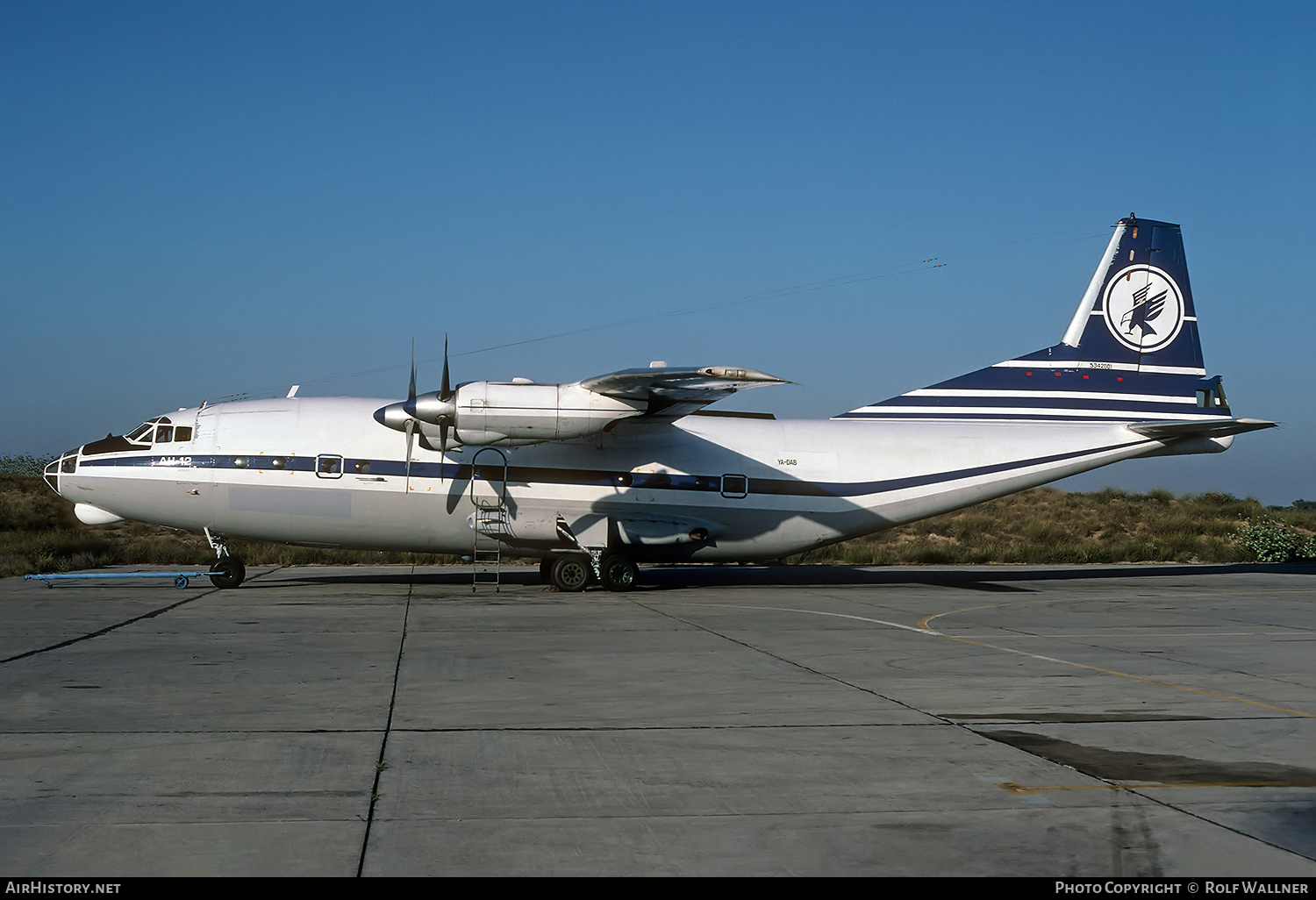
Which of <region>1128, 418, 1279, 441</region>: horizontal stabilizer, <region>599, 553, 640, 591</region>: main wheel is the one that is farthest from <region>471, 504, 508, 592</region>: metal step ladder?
<region>1128, 418, 1279, 441</region>: horizontal stabilizer

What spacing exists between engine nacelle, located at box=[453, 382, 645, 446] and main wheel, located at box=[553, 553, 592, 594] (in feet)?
9.67

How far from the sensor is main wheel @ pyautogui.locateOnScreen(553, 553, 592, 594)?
69.6 feet

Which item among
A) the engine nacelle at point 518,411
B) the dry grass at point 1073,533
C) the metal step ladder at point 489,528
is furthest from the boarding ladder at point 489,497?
the dry grass at point 1073,533

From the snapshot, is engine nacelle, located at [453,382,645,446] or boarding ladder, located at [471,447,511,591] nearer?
engine nacelle, located at [453,382,645,446]

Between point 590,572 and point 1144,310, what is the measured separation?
45.7 feet

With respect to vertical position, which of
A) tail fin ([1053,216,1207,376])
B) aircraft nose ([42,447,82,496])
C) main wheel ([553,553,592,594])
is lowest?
main wheel ([553,553,592,594])

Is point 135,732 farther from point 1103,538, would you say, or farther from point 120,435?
point 1103,538

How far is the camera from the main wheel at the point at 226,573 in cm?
2116

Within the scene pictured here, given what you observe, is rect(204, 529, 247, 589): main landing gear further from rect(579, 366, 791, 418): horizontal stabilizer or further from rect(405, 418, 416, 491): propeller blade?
rect(579, 366, 791, 418): horizontal stabilizer

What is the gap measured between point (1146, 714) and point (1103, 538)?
→ 120 ft

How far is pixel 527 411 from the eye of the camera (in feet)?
63.5

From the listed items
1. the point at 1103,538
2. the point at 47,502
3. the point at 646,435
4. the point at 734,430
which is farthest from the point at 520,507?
the point at 1103,538

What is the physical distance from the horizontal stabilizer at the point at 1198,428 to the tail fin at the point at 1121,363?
702 mm

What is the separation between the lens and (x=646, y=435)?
2183 cm
